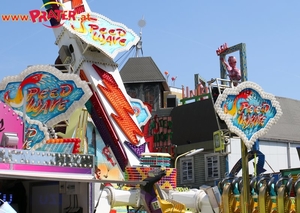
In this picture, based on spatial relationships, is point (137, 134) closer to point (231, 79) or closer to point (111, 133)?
point (111, 133)

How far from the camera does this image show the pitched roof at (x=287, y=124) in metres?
34.2

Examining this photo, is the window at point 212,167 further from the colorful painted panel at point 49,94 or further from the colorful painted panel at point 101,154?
the colorful painted panel at point 49,94

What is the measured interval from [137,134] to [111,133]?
119 centimetres

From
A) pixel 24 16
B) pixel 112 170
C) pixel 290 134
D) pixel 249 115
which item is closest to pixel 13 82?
pixel 24 16

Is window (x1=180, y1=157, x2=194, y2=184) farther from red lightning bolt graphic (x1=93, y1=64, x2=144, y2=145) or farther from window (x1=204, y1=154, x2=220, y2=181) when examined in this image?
red lightning bolt graphic (x1=93, y1=64, x2=144, y2=145)

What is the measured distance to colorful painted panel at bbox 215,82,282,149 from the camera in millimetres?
18953

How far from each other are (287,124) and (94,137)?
41.0ft

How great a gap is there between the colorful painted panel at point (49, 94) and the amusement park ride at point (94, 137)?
3 centimetres

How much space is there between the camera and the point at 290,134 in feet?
115

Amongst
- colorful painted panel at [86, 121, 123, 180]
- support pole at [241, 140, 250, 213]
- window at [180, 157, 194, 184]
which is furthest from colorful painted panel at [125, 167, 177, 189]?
window at [180, 157, 194, 184]

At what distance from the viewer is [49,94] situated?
18797mm

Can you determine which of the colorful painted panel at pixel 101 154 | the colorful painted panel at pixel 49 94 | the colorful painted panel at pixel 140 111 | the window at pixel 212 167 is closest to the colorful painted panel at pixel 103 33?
the colorful painted panel at pixel 140 111

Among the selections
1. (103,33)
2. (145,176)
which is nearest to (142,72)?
(103,33)

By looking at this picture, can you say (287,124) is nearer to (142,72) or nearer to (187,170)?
(187,170)
